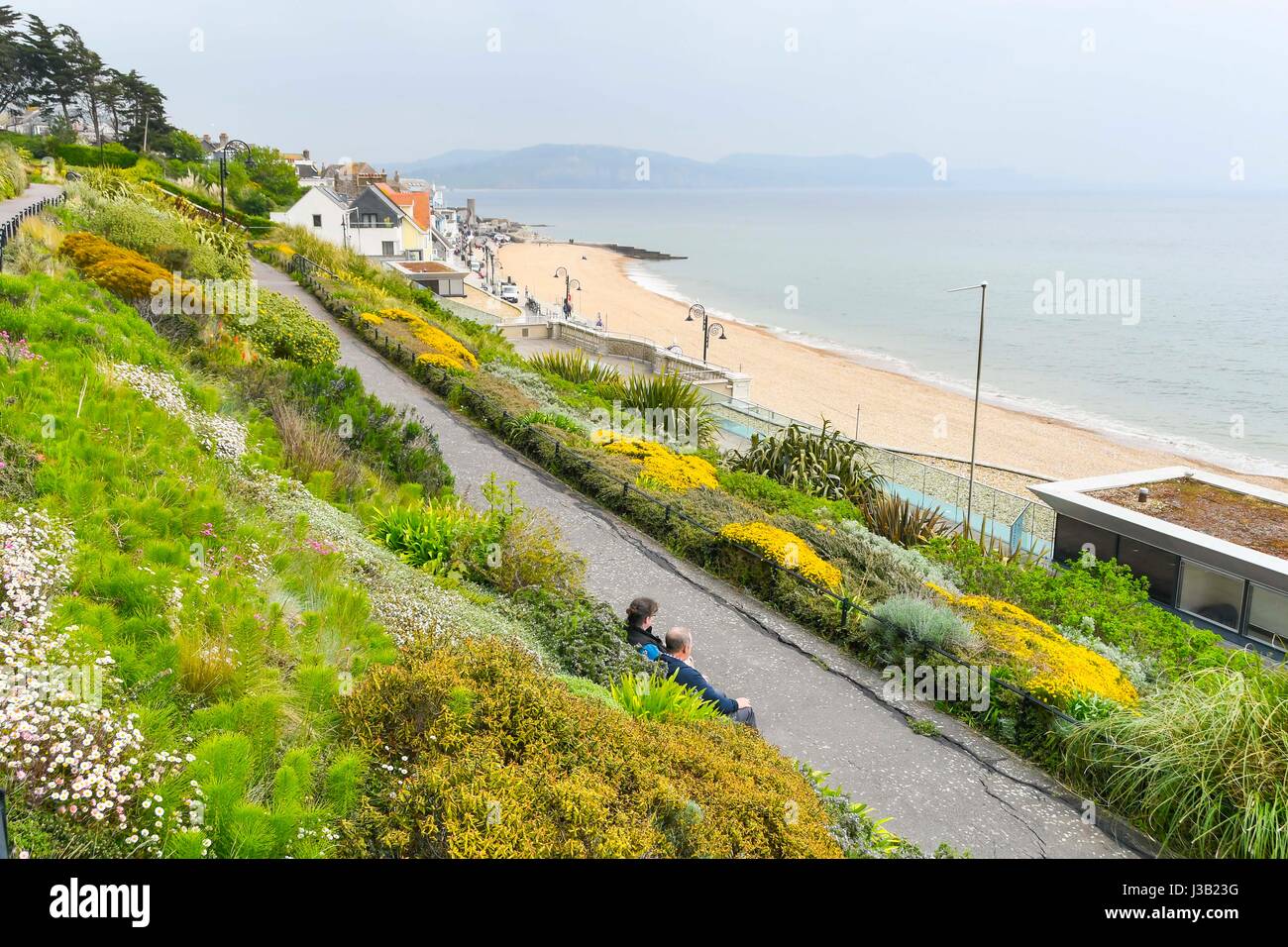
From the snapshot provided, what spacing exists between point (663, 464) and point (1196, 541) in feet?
26.4

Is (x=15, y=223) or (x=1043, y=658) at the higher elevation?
(x=15, y=223)

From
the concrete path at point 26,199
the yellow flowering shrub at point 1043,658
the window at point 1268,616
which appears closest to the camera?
the yellow flowering shrub at point 1043,658

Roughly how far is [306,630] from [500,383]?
13.4m

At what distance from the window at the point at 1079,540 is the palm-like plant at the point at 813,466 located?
10.4 feet

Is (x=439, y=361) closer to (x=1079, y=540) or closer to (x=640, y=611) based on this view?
(x=1079, y=540)

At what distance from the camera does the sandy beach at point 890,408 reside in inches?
1471

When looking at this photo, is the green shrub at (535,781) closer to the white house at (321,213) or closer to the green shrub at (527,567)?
the green shrub at (527,567)

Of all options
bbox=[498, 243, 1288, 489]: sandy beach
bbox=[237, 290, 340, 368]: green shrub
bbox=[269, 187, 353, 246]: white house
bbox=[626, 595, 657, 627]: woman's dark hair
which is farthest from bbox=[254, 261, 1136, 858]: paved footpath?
bbox=[269, 187, 353, 246]: white house

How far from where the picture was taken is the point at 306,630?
21.0 ft

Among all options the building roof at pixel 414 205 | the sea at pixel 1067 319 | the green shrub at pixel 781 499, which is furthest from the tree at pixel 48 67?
the green shrub at pixel 781 499

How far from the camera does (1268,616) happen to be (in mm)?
14172

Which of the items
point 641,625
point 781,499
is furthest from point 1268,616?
point 641,625
